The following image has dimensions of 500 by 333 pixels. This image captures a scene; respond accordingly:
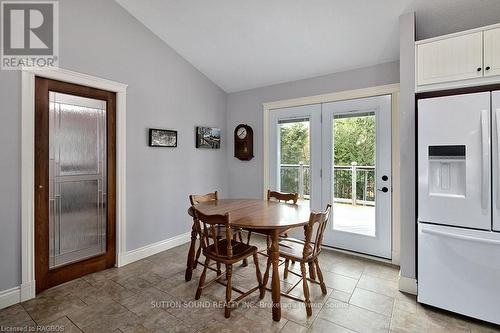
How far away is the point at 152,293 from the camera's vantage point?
2.37m

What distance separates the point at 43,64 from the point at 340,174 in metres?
3.52

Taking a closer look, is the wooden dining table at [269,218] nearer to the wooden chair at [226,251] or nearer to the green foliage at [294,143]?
the wooden chair at [226,251]

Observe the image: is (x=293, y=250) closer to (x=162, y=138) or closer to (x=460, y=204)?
(x=460, y=204)

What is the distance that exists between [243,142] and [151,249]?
2083mm

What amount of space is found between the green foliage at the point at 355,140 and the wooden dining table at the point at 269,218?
47.4 inches

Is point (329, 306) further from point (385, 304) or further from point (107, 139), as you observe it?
point (107, 139)

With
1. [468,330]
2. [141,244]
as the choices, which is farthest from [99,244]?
[468,330]

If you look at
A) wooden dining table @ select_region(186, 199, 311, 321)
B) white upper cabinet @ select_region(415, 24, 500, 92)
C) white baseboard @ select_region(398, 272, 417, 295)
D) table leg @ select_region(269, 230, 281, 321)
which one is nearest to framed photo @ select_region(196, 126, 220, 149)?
wooden dining table @ select_region(186, 199, 311, 321)

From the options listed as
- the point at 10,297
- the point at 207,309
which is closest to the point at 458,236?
the point at 207,309

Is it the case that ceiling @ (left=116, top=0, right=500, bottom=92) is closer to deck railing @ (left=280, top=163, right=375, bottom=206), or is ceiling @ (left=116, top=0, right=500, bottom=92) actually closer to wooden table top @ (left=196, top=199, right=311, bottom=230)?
deck railing @ (left=280, top=163, right=375, bottom=206)

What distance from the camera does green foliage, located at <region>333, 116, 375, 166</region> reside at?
3.17 meters

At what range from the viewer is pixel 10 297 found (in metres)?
2.16

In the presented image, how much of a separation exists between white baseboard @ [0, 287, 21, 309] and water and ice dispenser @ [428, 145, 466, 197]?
12.2 feet

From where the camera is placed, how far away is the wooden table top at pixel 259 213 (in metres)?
1.98
